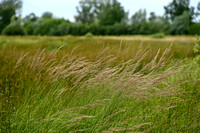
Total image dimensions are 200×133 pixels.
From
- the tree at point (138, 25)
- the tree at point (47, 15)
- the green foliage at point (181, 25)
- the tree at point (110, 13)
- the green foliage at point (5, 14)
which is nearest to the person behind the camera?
the green foliage at point (181, 25)

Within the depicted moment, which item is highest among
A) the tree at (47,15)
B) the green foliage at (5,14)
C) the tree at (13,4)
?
the tree at (47,15)

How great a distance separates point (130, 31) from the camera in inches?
1436

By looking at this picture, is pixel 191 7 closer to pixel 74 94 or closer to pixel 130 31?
pixel 130 31

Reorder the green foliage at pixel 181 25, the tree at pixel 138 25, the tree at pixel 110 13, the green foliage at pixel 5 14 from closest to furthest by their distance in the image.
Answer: the green foliage at pixel 181 25
the green foliage at pixel 5 14
the tree at pixel 138 25
the tree at pixel 110 13

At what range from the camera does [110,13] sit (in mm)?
41938

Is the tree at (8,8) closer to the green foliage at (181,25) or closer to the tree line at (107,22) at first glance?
the tree line at (107,22)

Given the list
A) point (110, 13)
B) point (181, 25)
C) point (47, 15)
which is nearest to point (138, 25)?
point (181, 25)

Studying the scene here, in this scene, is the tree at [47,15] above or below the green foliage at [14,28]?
above

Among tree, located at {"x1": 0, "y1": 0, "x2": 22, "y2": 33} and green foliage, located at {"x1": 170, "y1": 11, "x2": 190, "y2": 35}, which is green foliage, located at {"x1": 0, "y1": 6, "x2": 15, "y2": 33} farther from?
green foliage, located at {"x1": 170, "y1": 11, "x2": 190, "y2": 35}

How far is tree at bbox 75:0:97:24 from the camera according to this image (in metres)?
43.2

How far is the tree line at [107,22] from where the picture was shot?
32594 mm

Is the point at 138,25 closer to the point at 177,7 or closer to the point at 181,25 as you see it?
the point at 181,25

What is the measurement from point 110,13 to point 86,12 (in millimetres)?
5592

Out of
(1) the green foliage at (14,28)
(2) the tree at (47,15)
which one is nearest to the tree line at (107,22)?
(1) the green foliage at (14,28)
